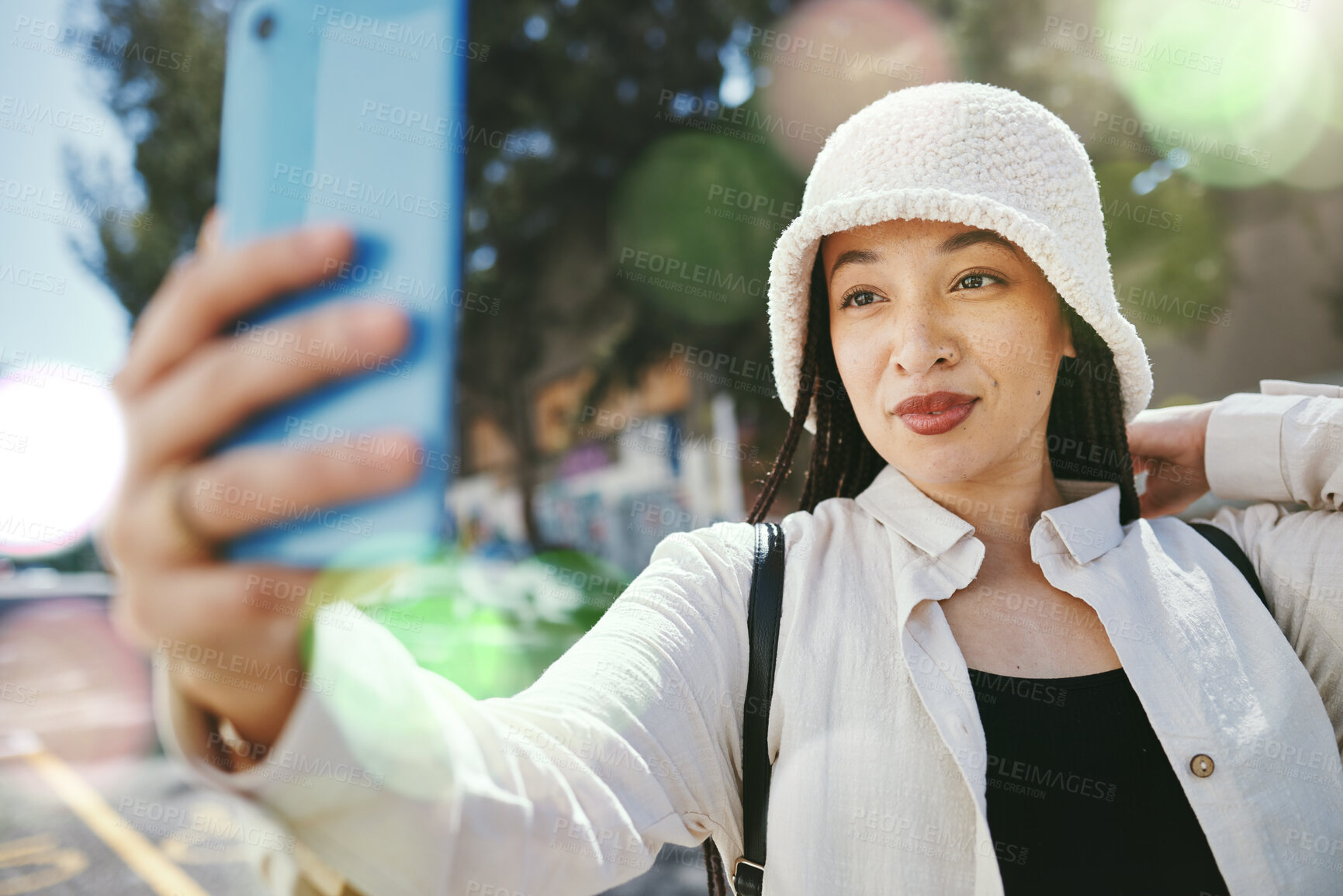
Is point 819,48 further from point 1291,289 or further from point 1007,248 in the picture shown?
point 1007,248

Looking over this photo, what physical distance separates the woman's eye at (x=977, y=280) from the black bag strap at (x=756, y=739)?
0.70 meters

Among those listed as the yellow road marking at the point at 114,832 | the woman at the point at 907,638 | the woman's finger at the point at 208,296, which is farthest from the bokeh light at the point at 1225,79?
the yellow road marking at the point at 114,832

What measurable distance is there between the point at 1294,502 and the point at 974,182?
3.63 ft

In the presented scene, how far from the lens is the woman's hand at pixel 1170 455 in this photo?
2078 mm

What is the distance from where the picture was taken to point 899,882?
1.26m

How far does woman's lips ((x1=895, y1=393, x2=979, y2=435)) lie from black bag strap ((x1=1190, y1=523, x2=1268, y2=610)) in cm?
64

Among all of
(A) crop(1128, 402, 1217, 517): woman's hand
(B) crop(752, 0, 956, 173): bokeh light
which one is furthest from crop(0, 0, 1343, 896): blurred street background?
(A) crop(1128, 402, 1217, 517): woman's hand

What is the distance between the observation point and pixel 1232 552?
5.74ft

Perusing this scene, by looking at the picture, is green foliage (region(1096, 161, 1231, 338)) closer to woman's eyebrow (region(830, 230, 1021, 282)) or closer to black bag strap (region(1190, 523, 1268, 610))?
black bag strap (region(1190, 523, 1268, 610))

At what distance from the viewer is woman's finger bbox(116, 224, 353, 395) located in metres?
0.60

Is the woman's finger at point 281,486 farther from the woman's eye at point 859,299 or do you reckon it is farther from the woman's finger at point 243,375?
the woman's eye at point 859,299

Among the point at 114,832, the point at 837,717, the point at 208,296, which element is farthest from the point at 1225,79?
the point at 114,832

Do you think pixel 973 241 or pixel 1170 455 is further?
pixel 1170 455

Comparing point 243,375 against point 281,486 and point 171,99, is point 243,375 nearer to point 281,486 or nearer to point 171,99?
point 281,486
